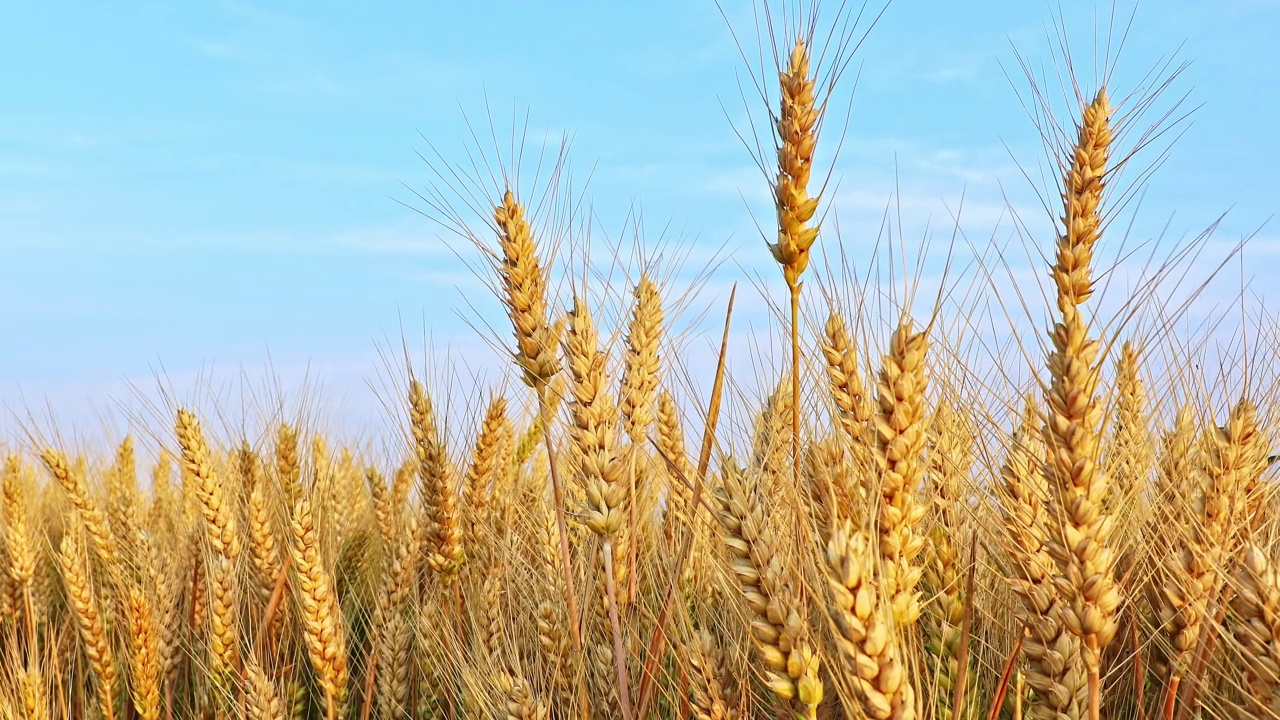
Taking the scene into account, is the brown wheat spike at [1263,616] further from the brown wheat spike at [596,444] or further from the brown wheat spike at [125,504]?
the brown wheat spike at [125,504]

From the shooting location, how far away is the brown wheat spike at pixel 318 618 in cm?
309

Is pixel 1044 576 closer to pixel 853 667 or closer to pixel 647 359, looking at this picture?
pixel 853 667

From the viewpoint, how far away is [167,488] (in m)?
6.80

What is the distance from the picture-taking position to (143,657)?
3.41m

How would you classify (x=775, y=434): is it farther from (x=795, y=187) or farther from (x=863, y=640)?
(x=863, y=640)

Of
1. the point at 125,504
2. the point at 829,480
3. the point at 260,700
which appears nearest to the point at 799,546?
the point at 829,480

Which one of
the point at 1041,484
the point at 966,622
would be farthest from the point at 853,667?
the point at 1041,484

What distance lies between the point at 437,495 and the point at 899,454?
82.5 inches

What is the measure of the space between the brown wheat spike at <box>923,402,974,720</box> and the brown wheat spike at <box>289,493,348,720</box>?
5.99 ft

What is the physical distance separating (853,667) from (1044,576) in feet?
1.98

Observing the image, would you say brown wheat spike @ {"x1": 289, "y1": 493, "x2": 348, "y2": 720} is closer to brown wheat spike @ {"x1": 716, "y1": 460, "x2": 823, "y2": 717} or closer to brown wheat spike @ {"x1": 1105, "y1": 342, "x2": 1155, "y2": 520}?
brown wheat spike @ {"x1": 716, "y1": 460, "x2": 823, "y2": 717}

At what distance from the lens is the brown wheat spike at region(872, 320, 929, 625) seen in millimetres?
1822

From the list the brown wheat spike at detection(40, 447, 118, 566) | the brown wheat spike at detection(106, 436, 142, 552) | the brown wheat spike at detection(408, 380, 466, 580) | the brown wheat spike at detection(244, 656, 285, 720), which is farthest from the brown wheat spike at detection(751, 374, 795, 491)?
the brown wheat spike at detection(40, 447, 118, 566)

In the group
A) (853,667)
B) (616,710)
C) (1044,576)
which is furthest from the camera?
(616,710)
